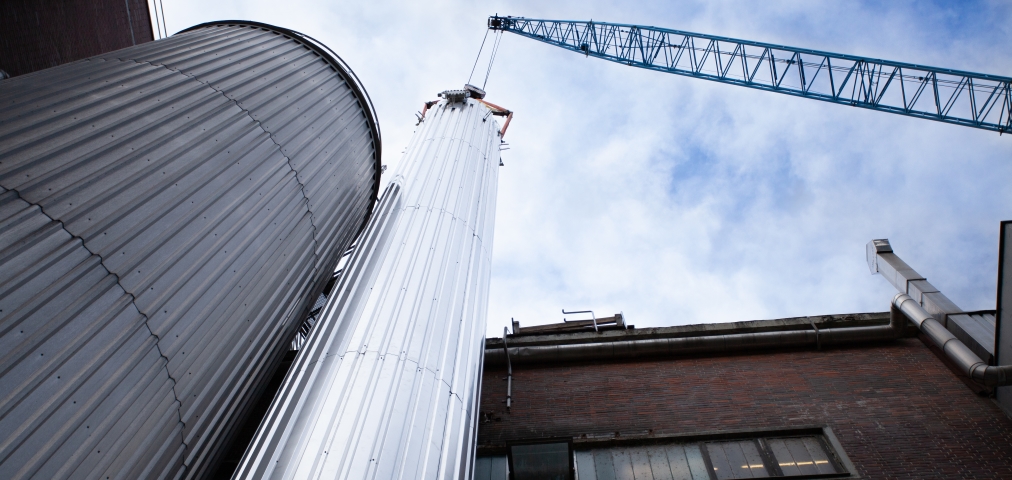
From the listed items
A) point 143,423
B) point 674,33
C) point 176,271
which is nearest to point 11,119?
point 176,271

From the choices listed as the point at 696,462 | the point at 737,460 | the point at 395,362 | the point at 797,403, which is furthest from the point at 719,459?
the point at 395,362

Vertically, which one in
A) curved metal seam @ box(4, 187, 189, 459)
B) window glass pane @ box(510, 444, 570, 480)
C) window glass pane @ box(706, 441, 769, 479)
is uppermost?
window glass pane @ box(706, 441, 769, 479)

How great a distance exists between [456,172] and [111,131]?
24.2 feet

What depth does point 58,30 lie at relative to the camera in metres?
12.7

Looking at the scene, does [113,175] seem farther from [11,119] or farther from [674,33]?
[674,33]

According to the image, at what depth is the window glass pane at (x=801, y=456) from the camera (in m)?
10.1

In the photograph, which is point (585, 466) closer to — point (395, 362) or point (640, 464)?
point (640, 464)

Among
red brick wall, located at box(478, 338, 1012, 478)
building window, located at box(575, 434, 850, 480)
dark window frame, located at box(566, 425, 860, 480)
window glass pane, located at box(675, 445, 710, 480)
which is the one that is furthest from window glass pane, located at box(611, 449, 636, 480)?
window glass pane, located at box(675, 445, 710, 480)

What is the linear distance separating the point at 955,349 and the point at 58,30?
1898cm

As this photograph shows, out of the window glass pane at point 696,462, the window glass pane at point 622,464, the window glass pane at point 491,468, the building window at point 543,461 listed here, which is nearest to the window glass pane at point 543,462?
the building window at point 543,461

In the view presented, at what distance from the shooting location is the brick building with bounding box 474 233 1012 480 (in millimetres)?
10109

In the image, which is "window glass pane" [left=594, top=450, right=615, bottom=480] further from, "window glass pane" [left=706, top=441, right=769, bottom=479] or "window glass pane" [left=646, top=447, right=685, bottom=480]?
"window glass pane" [left=706, top=441, right=769, bottom=479]

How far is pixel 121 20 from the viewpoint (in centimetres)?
1548

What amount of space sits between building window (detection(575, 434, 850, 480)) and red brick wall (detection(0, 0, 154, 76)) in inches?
512
